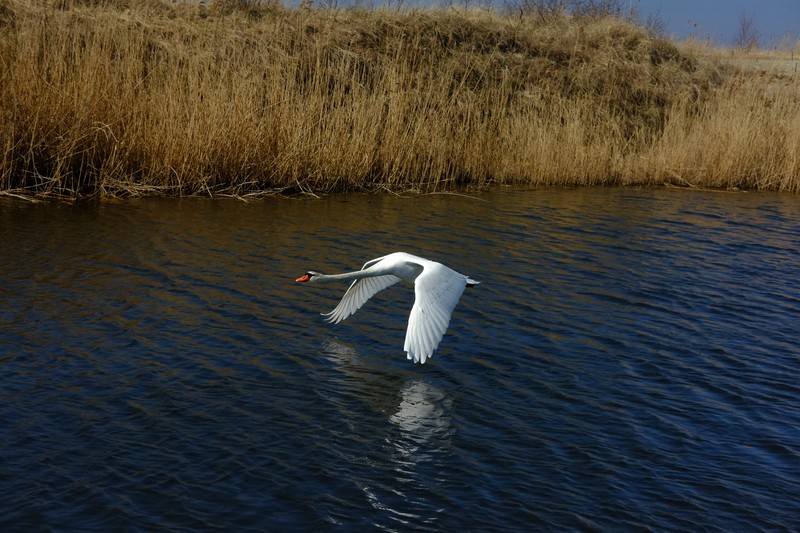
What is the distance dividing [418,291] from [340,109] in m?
6.71

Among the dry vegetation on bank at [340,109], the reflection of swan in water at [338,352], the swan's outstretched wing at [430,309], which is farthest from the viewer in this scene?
the dry vegetation on bank at [340,109]

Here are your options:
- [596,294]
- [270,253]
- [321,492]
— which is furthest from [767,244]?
[321,492]

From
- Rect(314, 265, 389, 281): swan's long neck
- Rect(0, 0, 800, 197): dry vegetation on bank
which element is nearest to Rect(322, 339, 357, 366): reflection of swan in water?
Rect(314, 265, 389, 281): swan's long neck

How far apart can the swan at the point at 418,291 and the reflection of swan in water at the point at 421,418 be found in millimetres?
199

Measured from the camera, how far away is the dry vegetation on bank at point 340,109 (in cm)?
977

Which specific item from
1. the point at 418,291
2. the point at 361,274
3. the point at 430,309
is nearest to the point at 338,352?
the point at 361,274

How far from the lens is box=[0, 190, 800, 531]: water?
12.8ft

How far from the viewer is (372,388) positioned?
17.4ft

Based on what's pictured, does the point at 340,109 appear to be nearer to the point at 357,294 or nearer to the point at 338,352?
the point at 357,294

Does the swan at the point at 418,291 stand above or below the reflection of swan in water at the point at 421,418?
above

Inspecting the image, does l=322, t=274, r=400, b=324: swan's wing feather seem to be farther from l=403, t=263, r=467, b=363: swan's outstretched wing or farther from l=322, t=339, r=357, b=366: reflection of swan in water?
l=403, t=263, r=467, b=363: swan's outstretched wing

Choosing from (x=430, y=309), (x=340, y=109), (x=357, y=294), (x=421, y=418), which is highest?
(x=340, y=109)

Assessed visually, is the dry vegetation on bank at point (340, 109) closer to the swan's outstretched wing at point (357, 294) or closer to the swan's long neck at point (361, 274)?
the swan's outstretched wing at point (357, 294)

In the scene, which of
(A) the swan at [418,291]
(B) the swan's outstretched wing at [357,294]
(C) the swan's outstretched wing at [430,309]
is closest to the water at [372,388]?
(B) the swan's outstretched wing at [357,294]
